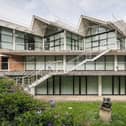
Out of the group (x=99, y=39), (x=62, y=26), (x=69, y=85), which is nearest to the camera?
(x=69, y=85)

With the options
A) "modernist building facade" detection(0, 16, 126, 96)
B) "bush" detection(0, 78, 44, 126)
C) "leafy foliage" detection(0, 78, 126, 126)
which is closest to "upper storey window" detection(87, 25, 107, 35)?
"modernist building facade" detection(0, 16, 126, 96)

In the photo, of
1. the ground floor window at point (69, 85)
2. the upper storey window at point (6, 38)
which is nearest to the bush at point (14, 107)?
the ground floor window at point (69, 85)

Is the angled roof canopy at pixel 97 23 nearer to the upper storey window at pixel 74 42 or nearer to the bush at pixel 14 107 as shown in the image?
the upper storey window at pixel 74 42

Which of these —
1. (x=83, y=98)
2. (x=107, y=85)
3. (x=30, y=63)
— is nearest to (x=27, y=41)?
(x=30, y=63)

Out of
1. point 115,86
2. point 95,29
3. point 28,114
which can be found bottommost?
point 115,86

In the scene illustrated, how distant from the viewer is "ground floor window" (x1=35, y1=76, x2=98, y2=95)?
28.8 m

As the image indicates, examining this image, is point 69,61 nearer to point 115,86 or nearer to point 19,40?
point 115,86

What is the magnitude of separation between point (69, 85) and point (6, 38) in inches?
317

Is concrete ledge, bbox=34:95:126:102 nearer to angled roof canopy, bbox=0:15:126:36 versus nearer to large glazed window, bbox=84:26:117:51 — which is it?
large glazed window, bbox=84:26:117:51

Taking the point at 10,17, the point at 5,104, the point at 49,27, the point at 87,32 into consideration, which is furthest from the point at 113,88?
the point at 5,104

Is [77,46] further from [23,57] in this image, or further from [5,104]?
[5,104]

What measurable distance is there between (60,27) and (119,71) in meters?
8.25

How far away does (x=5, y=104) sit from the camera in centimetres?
911

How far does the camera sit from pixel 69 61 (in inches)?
1166
